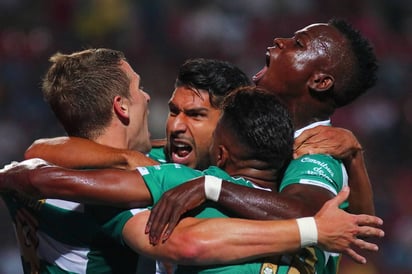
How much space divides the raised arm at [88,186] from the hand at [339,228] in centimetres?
68

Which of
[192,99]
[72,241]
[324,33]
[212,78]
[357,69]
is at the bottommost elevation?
[72,241]

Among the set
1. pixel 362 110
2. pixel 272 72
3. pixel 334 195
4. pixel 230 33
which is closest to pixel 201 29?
pixel 230 33

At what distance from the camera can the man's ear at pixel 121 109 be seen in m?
4.03

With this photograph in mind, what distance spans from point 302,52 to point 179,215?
4.54 ft

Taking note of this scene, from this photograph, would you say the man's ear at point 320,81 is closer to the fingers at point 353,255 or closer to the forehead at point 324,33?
the forehead at point 324,33

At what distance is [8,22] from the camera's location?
11.7 m

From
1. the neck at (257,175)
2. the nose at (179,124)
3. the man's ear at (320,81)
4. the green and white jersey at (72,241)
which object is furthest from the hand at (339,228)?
the nose at (179,124)

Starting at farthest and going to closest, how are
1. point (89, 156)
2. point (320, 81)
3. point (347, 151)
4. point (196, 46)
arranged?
point (196, 46)
point (320, 81)
point (347, 151)
point (89, 156)

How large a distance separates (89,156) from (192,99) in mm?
877

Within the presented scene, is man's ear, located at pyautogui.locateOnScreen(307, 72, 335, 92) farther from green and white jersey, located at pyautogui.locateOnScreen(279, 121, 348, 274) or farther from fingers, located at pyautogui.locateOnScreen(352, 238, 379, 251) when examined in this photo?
fingers, located at pyautogui.locateOnScreen(352, 238, 379, 251)

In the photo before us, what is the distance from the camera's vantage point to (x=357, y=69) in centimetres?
446

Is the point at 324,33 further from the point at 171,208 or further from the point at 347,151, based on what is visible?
the point at 171,208

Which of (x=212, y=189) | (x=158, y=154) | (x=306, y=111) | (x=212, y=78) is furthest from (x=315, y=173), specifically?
(x=158, y=154)

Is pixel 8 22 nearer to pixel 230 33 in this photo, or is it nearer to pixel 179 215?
pixel 230 33
